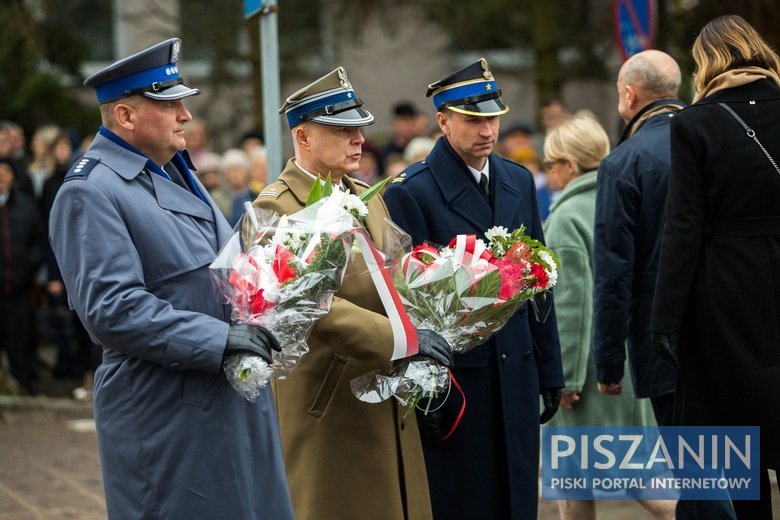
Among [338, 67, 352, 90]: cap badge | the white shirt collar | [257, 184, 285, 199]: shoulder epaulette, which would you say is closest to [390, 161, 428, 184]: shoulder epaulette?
the white shirt collar

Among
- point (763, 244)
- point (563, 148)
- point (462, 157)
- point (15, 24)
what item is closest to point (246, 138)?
point (15, 24)

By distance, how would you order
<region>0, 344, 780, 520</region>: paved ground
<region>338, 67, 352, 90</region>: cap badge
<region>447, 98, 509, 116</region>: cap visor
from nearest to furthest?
<region>338, 67, 352, 90</region>: cap badge
<region>447, 98, 509, 116</region>: cap visor
<region>0, 344, 780, 520</region>: paved ground

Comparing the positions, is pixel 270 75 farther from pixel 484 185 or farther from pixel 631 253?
pixel 631 253

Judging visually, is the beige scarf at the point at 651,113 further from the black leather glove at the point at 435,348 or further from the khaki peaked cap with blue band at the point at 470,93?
the black leather glove at the point at 435,348

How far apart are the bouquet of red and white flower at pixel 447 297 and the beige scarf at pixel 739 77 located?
114 centimetres

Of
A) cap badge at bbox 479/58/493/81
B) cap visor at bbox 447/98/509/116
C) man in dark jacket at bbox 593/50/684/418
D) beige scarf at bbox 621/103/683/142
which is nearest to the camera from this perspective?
cap visor at bbox 447/98/509/116

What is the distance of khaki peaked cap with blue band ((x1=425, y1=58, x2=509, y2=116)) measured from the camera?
5.21 m

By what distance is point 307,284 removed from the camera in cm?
388

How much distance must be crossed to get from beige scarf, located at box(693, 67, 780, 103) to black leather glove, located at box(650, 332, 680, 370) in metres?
1.01

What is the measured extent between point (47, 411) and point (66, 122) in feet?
18.0

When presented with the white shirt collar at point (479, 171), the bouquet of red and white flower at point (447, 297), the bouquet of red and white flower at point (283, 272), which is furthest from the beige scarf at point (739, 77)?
the bouquet of red and white flower at point (283, 272)

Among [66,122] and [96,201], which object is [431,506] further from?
[66,122]

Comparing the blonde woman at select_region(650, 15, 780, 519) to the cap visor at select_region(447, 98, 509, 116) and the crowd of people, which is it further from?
the cap visor at select_region(447, 98, 509, 116)

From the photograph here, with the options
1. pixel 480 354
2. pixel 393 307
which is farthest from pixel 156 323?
pixel 480 354
